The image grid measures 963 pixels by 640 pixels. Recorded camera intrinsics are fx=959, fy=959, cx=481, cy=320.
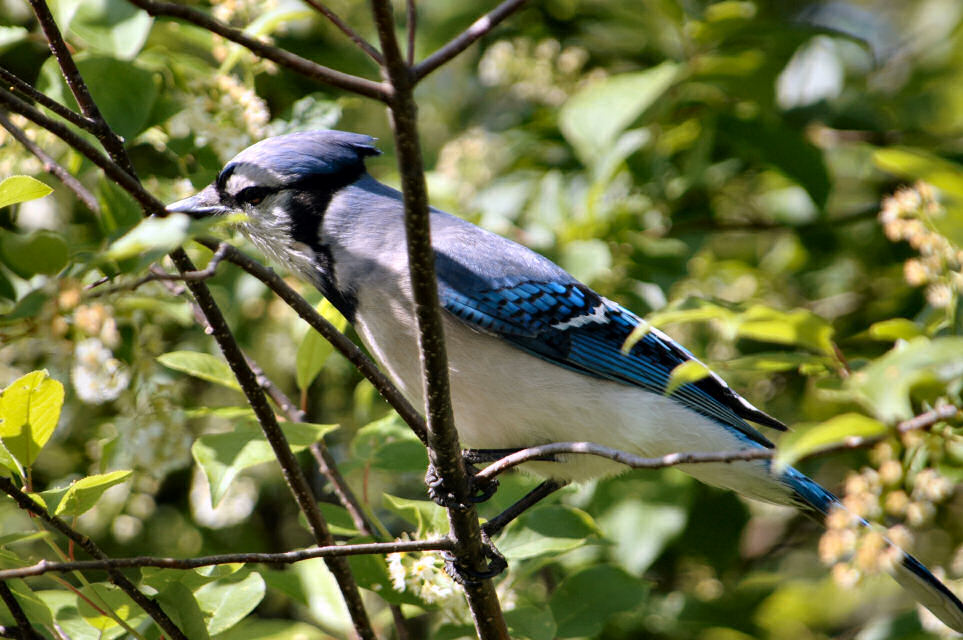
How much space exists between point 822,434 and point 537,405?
1127 mm

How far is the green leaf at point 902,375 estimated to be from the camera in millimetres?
1084

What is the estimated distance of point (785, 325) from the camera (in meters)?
1.36

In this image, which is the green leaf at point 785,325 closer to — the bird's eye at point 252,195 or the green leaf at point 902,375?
the green leaf at point 902,375

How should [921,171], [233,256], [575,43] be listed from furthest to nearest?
[575,43] → [233,256] → [921,171]

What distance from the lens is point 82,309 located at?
1230 millimetres

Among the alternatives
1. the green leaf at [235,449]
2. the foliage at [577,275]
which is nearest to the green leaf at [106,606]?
the foliage at [577,275]

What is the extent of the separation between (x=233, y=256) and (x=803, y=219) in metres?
2.58

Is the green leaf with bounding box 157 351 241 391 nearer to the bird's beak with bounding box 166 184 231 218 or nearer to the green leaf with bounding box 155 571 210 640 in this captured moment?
the bird's beak with bounding box 166 184 231 218

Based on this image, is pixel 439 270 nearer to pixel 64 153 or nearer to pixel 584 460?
pixel 584 460

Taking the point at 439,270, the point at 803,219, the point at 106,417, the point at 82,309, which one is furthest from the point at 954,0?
the point at 82,309

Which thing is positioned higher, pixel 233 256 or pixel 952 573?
pixel 233 256

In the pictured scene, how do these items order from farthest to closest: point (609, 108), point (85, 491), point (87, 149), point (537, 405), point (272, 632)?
point (609, 108), point (537, 405), point (272, 632), point (85, 491), point (87, 149)

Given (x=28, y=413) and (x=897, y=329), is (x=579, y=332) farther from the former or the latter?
(x=28, y=413)

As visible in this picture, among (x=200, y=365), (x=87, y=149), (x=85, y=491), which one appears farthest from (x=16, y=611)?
(x=87, y=149)
